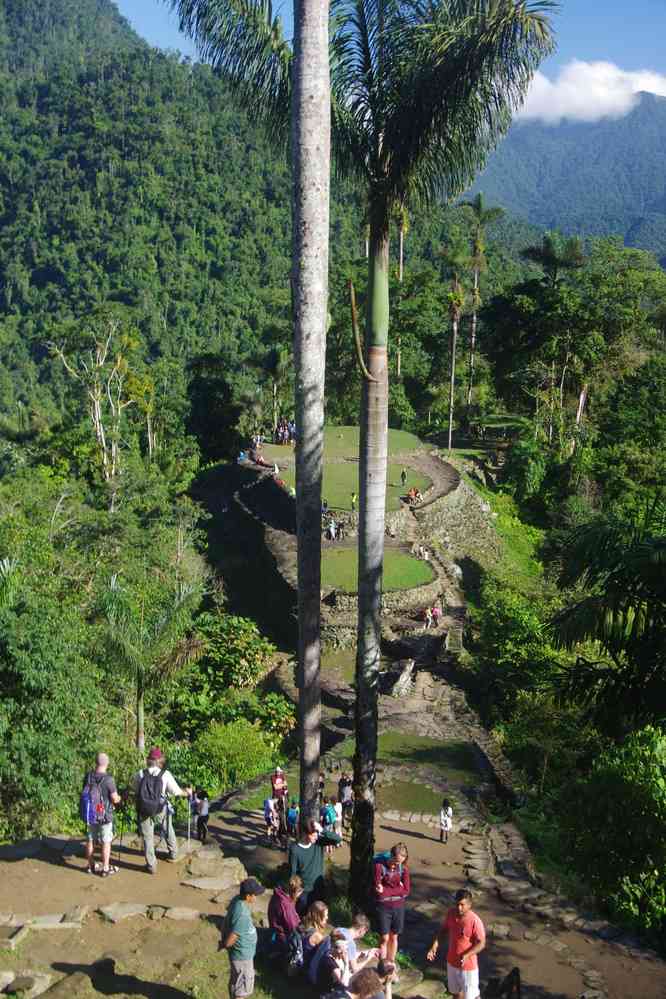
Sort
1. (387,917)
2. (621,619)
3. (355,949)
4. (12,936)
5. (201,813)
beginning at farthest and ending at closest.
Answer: (201,813), (621,619), (387,917), (12,936), (355,949)

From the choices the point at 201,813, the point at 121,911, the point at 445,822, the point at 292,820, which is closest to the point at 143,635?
the point at 201,813

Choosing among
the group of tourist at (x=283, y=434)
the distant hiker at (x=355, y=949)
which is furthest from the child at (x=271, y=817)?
the group of tourist at (x=283, y=434)

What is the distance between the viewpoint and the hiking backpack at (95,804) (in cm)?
682

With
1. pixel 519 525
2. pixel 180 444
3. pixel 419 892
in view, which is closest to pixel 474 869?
pixel 419 892

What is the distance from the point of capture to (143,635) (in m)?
11.9

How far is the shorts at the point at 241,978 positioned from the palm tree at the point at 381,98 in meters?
2.29

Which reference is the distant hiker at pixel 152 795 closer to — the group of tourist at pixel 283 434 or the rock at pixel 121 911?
the rock at pixel 121 911

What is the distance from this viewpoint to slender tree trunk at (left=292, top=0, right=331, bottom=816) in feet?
19.4

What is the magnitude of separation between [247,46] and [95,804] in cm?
578

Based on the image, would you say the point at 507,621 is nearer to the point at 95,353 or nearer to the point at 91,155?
the point at 95,353

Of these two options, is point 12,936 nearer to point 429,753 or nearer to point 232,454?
point 429,753

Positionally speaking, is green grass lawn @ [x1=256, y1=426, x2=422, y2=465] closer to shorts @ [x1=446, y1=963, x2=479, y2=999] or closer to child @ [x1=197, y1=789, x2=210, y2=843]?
child @ [x1=197, y1=789, x2=210, y2=843]

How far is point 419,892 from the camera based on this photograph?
9141mm

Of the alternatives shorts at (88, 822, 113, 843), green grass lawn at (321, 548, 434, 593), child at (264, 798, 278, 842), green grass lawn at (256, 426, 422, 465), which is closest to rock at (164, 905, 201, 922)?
shorts at (88, 822, 113, 843)
